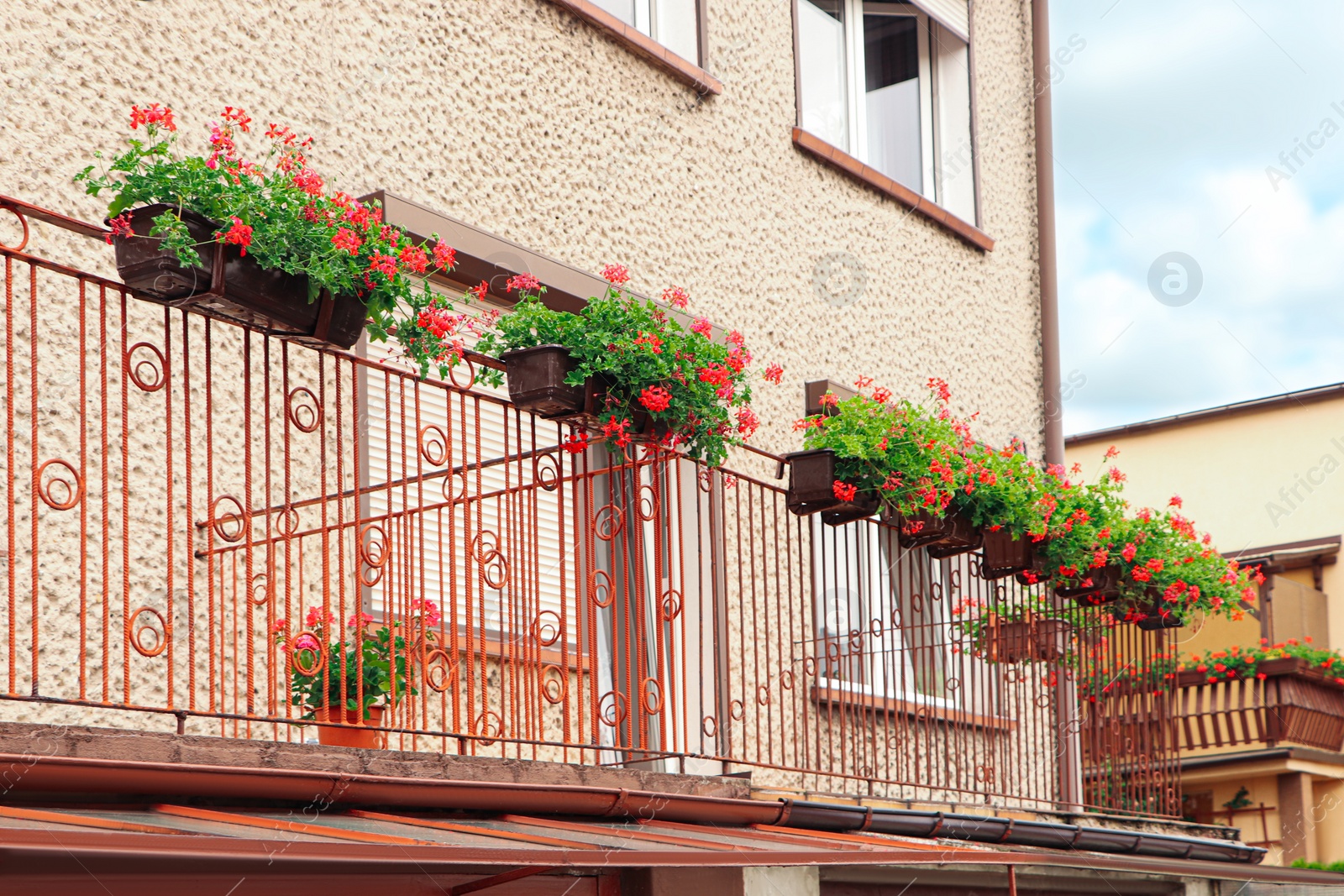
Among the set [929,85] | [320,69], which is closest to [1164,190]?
[929,85]

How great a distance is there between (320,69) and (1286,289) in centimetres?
1610

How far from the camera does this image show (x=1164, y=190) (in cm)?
1191

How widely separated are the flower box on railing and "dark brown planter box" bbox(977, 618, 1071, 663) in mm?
9165

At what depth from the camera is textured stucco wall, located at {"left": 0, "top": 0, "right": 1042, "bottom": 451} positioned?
554 centimetres

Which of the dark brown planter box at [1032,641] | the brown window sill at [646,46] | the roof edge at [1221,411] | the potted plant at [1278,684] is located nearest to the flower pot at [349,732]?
the brown window sill at [646,46]

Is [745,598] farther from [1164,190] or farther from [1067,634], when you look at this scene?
[1164,190]

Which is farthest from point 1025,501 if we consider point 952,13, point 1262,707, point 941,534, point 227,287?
point 1262,707

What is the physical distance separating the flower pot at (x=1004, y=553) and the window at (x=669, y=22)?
317 cm

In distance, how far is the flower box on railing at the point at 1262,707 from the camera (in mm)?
16969

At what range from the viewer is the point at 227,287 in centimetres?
434

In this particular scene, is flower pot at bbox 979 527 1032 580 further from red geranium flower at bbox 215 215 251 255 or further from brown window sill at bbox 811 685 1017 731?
red geranium flower at bbox 215 215 251 255

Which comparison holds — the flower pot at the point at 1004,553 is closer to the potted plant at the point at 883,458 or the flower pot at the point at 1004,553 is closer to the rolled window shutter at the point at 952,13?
the potted plant at the point at 883,458

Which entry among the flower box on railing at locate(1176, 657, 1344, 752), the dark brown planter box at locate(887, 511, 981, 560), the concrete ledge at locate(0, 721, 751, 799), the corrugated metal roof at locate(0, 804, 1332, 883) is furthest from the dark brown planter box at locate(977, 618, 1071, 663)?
the flower box on railing at locate(1176, 657, 1344, 752)

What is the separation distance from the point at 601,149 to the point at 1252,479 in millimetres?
16489
